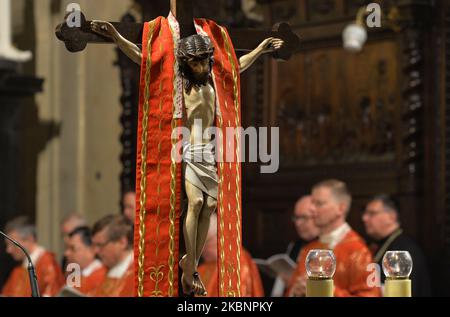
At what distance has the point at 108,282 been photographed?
9.66m

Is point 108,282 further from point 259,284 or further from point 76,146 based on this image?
point 76,146

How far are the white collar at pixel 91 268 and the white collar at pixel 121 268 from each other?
0.29 meters

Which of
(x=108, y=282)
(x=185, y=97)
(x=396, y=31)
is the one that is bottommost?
(x=108, y=282)

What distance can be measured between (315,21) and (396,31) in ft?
2.42

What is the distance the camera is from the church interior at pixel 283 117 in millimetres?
9672

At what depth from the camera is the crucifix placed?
196 inches

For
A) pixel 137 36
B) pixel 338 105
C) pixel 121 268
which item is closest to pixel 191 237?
pixel 137 36

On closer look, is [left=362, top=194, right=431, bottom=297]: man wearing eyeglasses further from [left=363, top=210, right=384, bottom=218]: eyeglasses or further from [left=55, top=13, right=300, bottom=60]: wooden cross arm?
[left=55, top=13, right=300, bottom=60]: wooden cross arm

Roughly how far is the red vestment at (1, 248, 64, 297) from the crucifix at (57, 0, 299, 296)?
5168mm

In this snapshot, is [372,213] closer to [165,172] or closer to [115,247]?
[115,247]

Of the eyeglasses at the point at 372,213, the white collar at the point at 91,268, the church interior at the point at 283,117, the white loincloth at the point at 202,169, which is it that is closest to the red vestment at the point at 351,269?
the eyeglasses at the point at 372,213

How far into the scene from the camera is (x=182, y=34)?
16.8 feet

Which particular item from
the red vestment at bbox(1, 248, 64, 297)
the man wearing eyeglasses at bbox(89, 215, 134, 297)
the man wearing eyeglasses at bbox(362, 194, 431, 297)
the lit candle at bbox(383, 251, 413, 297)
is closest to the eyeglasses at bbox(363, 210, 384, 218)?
the man wearing eyeglasses at bbox(362, 194, 431, 297)
